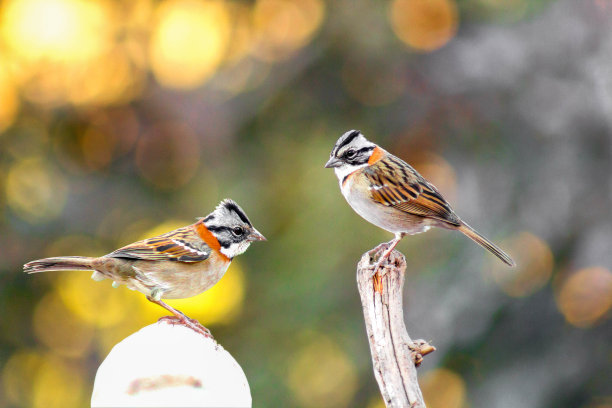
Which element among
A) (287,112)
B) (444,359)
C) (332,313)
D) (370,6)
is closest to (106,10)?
(287,112)

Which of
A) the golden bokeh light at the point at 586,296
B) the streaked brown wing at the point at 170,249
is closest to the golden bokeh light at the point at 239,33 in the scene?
the golden bokeh light at the point at 586,296

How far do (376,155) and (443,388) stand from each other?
2726mm

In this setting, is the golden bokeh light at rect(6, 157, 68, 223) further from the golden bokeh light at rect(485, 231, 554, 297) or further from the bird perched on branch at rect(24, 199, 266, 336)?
the bird perched on branch at rect(24, 199, 266, 336)

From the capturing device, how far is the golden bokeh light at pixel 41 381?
20.8ft

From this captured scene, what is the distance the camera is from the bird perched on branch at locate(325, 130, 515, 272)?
340 centimetres

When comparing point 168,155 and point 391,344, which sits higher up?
point 168,155

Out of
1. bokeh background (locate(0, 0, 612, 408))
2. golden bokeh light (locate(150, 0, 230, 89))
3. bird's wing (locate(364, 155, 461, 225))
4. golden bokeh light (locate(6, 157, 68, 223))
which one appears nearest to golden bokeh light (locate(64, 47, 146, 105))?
bokeh background (locate(0, 0, 612, 408))

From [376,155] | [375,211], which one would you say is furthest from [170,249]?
[376,155]

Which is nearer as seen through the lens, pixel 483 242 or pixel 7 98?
pixel 483 242

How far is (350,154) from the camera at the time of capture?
341 cm

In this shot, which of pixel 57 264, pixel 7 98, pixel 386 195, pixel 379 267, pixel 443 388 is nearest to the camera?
pixel 57 264

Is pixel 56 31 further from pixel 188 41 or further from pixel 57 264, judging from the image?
pixel 57 264

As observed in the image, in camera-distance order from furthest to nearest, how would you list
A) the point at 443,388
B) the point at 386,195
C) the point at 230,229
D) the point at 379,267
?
1. the point at 443,388
2. the point at 386,195
3. the point at 379,267
4. the point at 230,229

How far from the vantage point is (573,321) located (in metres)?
5.67
